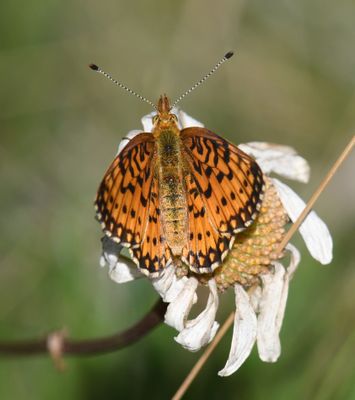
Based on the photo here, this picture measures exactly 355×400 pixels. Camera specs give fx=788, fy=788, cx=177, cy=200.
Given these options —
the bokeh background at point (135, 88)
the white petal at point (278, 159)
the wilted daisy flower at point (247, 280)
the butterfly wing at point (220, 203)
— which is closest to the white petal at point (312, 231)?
the wilted daisy flower at point (247, 280)

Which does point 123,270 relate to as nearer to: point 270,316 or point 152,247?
point 152,247

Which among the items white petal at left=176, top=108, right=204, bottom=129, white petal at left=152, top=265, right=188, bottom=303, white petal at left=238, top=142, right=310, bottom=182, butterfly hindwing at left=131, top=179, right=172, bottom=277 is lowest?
white petal at left=152, top=265, right=188, bottom=303

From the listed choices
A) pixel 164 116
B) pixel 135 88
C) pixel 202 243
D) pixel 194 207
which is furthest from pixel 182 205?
pixel 135 88

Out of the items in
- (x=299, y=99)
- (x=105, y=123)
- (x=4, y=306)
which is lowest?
(x=4, y=306)

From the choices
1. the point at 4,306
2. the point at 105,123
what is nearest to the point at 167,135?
the point at 4,306

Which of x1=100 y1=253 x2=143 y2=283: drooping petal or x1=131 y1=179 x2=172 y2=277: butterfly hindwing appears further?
x1=100 y1=253 x2=143 y2=283: drooping petal

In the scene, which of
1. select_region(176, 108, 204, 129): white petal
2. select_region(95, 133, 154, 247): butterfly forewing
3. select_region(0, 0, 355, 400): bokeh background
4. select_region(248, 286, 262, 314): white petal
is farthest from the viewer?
select_region(0, 0, 355, 400): bokeh background

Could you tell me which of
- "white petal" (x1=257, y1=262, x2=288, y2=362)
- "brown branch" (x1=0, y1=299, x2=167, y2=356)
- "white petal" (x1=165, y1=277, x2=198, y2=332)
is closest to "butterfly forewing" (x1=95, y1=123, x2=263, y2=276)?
"white petal" (x1=165, y1=277, x2=198, y2=332)

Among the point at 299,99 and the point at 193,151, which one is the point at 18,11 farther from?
the point at 193,151

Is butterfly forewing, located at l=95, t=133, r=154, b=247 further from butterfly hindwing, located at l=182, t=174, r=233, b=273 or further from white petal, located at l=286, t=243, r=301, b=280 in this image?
white petal, located at l=286, t=243, r=301, b=280
